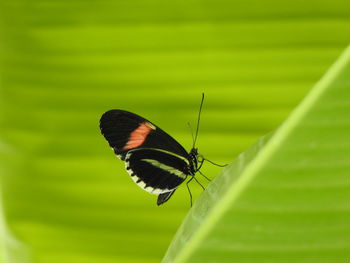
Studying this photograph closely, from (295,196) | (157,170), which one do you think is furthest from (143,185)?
(295,196)

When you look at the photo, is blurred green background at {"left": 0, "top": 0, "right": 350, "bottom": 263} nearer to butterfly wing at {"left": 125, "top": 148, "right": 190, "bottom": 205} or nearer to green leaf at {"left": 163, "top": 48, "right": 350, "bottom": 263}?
butterfly wing at {"left": 125, "top": 148, "right": 190, "bottom": 205}

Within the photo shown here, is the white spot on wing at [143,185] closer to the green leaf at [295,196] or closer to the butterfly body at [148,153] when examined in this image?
the butterfly body at [148,153]

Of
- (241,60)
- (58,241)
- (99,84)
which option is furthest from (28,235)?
(241,60)

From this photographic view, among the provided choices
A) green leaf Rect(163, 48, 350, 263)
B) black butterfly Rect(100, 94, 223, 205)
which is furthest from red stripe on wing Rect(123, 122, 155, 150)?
green leaf Rect(163, 48, 350, 263)

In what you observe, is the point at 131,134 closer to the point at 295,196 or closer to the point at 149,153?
the point at 149,153

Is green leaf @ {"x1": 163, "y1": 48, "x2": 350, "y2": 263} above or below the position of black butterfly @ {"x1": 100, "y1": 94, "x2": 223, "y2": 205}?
below

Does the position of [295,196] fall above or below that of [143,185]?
below

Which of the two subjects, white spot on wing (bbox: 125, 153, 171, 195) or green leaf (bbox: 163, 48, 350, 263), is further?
white spot on wing (bbox: 125, 153, 171, 195)
